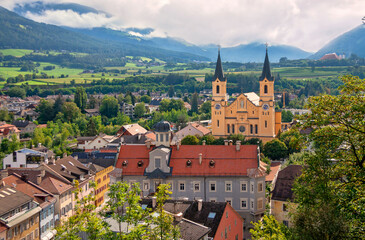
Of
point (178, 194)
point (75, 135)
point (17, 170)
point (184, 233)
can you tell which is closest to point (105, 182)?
point (17, 170)

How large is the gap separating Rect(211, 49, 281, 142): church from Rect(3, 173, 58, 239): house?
60.9m

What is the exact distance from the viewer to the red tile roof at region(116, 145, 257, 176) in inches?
1984

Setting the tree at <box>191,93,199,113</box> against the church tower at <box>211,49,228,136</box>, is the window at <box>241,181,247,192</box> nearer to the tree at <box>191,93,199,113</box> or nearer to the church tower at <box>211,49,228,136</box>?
the church tower at <box>211,49,228,136</box>

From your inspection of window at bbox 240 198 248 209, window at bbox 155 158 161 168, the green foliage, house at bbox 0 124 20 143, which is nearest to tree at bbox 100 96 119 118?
house at bbox 0 124 20 143

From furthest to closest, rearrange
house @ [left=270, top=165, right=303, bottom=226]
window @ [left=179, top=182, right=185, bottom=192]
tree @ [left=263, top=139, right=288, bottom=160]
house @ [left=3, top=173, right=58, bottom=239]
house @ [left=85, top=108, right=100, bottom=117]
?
house @ [left=85, top=108, right=100, bottom=117]
tree @ [left=263, top=139, right=288, bottom=160]
window @ [left=179, top=182, right=185, bottom=192]
house @ [left=3, top=173, right=58, bottom=239]
house @ [left=270, top=165, right=303, bottom=226]

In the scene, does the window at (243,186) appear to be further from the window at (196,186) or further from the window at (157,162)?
the window at (157,162)

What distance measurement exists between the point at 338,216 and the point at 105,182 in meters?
46.9

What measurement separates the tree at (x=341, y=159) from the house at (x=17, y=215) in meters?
24.2

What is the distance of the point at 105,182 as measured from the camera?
65.9m

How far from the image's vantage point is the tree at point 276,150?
84312 mm

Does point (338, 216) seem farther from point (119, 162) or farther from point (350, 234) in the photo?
point (119, 162)

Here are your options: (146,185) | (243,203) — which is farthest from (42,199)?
(243,203)

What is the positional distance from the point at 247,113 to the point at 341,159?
3114 inches

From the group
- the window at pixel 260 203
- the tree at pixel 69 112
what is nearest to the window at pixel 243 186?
the window at pixel 260 203
